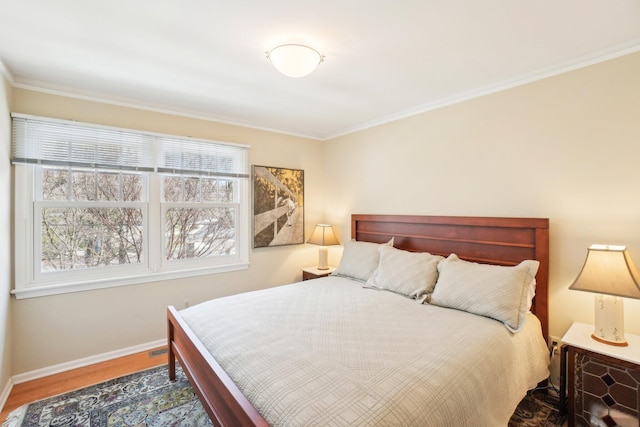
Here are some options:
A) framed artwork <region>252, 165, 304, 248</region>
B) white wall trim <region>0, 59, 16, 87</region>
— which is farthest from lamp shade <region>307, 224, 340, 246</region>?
white wall trim <region>0, 59, 16, 87</region>

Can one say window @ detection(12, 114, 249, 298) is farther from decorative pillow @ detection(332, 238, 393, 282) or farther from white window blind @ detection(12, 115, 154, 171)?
decorative pillow @ detection(332, 238, 393, 282)

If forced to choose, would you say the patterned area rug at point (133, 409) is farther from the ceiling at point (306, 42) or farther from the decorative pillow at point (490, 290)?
the ceiling at point (306, 42)

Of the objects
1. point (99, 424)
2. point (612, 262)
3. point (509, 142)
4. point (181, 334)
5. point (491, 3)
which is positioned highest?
point (491, 3)

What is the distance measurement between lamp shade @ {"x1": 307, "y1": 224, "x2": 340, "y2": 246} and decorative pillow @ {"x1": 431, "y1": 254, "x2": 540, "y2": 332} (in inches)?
63.8

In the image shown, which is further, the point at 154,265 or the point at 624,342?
the point at 154,265

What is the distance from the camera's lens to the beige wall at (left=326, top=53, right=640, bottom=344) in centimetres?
195

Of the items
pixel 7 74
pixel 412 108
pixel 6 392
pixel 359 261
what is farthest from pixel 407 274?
pixel 7 74

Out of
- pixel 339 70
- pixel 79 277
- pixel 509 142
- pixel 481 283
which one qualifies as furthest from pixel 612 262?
pixel 79 277

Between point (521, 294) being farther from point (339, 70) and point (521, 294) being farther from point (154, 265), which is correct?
point (154, 265)

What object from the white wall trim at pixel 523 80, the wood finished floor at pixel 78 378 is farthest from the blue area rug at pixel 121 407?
the white wall trim at pixel 523 80

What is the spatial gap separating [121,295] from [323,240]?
2146mm

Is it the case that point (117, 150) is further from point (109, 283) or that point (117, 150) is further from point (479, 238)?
point (479, 238)

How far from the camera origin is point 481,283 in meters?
2.14

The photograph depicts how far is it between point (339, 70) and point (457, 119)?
1.26 meters
